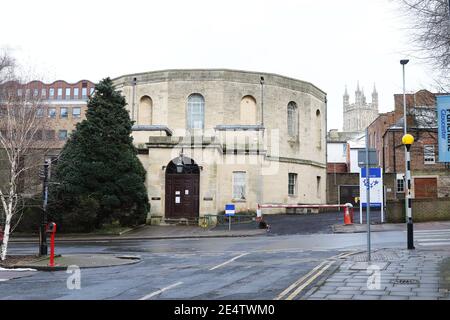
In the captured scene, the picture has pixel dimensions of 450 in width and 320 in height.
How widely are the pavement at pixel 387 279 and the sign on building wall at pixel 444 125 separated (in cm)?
263

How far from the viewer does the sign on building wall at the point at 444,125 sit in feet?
34.2

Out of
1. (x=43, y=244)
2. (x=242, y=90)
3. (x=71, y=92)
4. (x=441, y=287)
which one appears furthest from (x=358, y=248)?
(x=71, y=92)

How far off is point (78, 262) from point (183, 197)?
1844cm

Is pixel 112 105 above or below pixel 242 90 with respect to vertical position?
below

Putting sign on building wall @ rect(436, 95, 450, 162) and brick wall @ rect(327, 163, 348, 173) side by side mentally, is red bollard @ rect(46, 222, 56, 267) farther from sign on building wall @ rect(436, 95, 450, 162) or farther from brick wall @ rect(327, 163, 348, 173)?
brick wall @ rect(327, 163, 348, 173)

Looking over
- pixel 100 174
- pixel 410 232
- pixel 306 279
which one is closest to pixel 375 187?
pixel 410 232

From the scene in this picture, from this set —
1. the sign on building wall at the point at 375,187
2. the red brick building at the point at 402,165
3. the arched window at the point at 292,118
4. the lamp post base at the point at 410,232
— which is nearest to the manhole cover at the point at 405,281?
the lamp post base at the point at 410,232

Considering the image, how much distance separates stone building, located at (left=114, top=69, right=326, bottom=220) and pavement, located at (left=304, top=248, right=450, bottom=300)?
20.2 metres

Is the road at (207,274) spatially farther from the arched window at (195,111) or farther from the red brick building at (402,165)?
the red brick building at (402,165)

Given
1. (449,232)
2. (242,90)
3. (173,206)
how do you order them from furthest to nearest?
(242,90)
(173,206)
(449,232)

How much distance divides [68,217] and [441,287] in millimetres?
24798

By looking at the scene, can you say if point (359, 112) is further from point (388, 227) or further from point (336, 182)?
point (388, 227)
